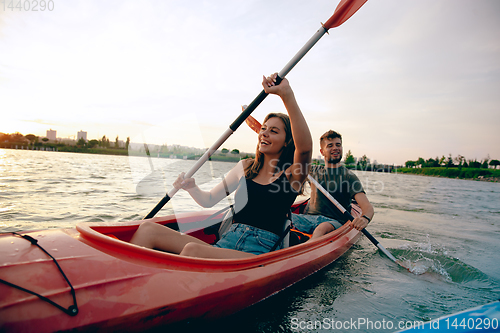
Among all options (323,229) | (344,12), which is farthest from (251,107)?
(323,229)

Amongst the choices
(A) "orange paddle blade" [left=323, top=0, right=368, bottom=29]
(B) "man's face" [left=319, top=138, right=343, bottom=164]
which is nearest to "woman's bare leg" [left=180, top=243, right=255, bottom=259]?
(A) "orange paddle blade" [left=323, top=0, right=368, bottom=29]

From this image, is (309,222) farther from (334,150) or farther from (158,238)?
(158,238)

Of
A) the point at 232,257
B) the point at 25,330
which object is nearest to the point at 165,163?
the point at 232,257

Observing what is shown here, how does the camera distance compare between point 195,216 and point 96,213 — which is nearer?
point 195,216

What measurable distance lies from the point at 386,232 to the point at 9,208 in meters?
7.51

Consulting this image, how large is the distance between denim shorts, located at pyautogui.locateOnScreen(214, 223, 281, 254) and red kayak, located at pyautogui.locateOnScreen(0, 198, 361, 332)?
10 centimetres

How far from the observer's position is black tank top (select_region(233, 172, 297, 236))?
206cm

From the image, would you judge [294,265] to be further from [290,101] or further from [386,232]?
[386,232]

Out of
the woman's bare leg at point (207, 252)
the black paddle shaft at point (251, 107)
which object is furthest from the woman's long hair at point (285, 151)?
the woman's bare leg at point (207, 252)

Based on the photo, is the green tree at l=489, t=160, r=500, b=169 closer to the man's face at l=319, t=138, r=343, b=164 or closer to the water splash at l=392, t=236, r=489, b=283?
the water splash at l=392, t=236, r=489, b=283

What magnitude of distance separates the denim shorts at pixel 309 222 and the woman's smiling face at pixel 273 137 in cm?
203

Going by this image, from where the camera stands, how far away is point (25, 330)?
3.79 feet

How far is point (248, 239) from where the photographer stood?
7.11ft

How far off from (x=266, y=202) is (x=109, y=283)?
118cm
